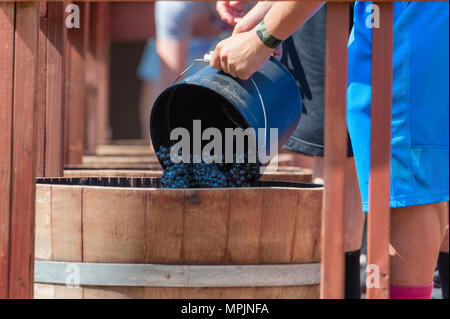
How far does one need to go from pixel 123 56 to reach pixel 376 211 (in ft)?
25.1

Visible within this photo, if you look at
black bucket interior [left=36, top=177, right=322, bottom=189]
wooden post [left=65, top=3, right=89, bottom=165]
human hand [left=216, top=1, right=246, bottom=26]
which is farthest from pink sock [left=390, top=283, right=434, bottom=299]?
wooden post [left=65, top=3, right=89, bottom=165]

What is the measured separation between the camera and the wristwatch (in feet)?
4.97

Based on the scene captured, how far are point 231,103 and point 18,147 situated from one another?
65 cm

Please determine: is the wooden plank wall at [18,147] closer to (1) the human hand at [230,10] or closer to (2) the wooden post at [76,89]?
(1) the human hand at [230,10]

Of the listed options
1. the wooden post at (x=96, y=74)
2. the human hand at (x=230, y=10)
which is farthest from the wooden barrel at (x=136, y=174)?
the wooden post at (x=96, y=74)

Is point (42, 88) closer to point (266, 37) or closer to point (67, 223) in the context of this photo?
point (67, 223)

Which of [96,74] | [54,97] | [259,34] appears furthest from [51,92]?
[96,74]

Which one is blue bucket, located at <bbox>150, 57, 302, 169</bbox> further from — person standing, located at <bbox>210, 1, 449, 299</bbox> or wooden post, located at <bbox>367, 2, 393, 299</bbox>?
wooden post, located at <bbox>367, 2, 393, 299</bbox>

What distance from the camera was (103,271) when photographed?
1.59 m

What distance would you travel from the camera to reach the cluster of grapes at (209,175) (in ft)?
6.01

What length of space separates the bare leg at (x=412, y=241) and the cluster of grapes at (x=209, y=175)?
42 cm

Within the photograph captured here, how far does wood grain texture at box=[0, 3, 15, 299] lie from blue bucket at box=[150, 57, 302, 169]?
550 millimetres
